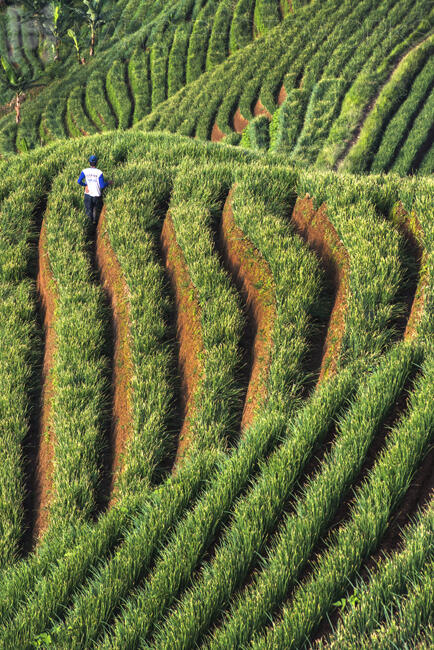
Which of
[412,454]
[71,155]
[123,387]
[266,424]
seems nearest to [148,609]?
[266,424]

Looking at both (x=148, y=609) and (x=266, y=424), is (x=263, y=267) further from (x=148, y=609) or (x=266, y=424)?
(x=148, y=609)

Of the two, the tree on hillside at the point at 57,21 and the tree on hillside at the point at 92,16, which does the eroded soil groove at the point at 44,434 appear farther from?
the tree on hillside at the point at 92,16

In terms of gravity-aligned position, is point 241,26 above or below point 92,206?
above

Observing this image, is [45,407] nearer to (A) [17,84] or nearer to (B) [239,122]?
(B) [239,122]

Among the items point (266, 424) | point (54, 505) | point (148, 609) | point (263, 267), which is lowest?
point (54, 505)

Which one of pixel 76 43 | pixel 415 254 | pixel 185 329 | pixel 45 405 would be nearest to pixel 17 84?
pixel 76 43

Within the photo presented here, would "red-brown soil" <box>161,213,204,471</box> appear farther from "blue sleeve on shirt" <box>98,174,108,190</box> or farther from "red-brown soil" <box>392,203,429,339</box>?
"red-brown soil" <box>392,203,429,339</box>
